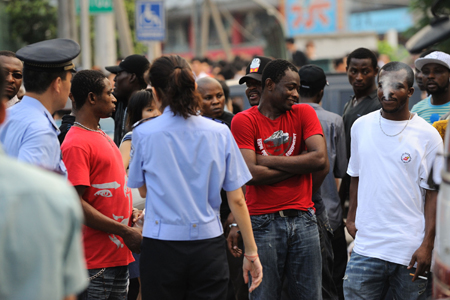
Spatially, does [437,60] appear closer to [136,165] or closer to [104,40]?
[136,165]

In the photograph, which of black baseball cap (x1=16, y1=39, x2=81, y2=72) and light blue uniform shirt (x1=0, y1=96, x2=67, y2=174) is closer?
light blue uniform shirt (x1=0, y1=96, x2=67, y2=174)

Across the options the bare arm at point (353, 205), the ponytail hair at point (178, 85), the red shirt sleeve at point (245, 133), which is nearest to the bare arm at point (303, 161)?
the red shirt sleeve at point (245, 133)

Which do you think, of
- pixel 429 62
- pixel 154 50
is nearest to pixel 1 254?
pixel 429 62

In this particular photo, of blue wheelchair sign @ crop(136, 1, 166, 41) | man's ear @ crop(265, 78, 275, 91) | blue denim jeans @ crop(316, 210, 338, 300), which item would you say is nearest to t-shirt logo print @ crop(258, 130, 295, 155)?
man's ear @ crop(265, 78, 275, 91)

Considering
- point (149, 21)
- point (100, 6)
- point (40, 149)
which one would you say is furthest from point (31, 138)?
point (100, 6)

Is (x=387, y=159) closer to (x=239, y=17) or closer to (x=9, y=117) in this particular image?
(x=9, y=117)

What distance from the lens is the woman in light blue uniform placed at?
3.16 m

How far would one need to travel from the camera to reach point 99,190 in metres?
3.68

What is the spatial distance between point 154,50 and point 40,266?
37.3 feet

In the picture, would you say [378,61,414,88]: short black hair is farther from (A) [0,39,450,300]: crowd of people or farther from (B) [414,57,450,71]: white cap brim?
(B) [414,57,450,71]: white cap brim

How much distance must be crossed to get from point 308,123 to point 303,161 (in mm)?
321

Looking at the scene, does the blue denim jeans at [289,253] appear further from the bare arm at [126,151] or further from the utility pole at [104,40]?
the utility pole at [104,40]

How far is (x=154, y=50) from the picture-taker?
1265 cm

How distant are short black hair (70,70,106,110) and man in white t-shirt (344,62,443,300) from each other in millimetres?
1875
